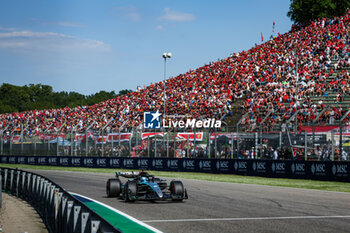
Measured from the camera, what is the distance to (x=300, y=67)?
46.0 m

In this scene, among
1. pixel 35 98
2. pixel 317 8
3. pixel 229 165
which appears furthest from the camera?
pixel 35 98

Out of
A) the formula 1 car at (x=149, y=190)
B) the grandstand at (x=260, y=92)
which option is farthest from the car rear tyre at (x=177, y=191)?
the grandstand at (x=260, y=92)

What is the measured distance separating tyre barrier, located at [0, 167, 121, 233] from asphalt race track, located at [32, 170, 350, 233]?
2060 mm

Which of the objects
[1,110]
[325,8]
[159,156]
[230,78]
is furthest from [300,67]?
[1,110]

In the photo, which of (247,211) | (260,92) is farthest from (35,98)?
(247,211)

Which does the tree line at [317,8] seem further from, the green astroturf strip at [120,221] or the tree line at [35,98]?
the tree line at [35,98]

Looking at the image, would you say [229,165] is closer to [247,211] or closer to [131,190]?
[131,190]

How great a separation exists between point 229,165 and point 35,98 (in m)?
150

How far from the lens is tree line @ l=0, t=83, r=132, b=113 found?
13725 centimetres

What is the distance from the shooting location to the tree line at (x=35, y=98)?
137 m

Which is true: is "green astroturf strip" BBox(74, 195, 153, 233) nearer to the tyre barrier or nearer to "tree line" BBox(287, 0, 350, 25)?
the tyre barrier

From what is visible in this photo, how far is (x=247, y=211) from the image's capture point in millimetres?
13125

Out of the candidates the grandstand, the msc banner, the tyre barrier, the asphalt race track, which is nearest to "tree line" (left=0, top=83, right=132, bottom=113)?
the grandstand

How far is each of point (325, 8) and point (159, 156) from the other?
4777 centimetres
